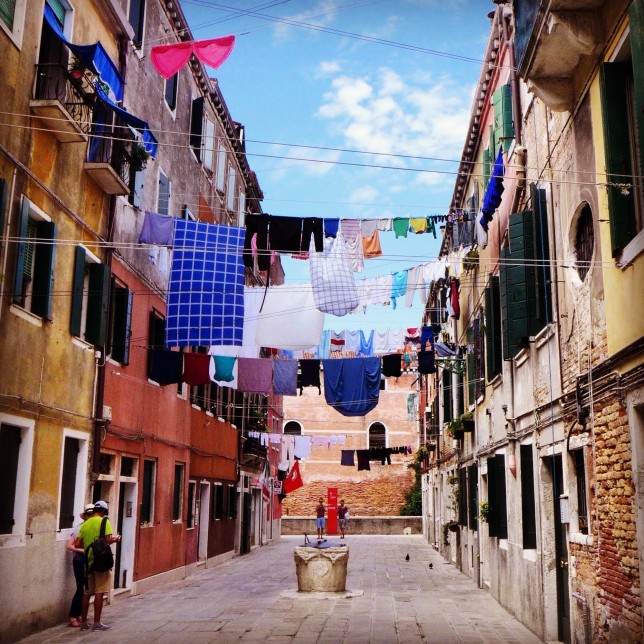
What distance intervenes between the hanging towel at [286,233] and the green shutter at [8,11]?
178 inches

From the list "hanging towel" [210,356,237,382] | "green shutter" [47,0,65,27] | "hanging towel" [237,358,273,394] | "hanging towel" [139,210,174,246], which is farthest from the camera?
"hanging towel" [237,358,273,394]

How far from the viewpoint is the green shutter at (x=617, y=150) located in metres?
6.93

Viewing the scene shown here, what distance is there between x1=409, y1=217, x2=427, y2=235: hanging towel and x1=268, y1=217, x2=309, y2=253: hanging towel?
2.24m

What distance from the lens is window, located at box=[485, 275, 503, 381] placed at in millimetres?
12930

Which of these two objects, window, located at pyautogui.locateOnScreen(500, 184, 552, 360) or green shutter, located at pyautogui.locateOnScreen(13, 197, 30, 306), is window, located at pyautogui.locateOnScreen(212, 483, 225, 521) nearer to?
green shutter, located at pyautogui.locateOnScreen(13, 197, 30, 306)

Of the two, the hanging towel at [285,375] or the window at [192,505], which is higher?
the hanging towel at [285,375]

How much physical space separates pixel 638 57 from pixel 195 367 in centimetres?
1140

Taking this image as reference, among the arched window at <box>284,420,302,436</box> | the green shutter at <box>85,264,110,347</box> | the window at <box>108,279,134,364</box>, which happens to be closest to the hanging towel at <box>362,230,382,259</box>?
the window at <box>108,279,134,364</box>

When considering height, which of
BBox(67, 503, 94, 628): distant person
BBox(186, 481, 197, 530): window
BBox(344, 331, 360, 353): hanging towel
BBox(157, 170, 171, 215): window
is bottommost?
BBox(67, 503, 94, 628): distant person

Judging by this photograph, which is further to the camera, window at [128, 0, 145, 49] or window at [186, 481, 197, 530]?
window at [186, 481, 197, 530]

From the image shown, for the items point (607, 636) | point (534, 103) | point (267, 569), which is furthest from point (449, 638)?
point (267, 569)

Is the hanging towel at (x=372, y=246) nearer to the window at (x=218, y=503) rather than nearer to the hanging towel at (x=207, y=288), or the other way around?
the hanging towel at (x=207, y=288)

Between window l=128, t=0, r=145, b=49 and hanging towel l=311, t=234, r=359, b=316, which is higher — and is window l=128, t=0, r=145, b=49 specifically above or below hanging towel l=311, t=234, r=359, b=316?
above

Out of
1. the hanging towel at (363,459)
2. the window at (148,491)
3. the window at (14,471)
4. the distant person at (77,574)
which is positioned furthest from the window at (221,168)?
the hanging towel at (363,459)
